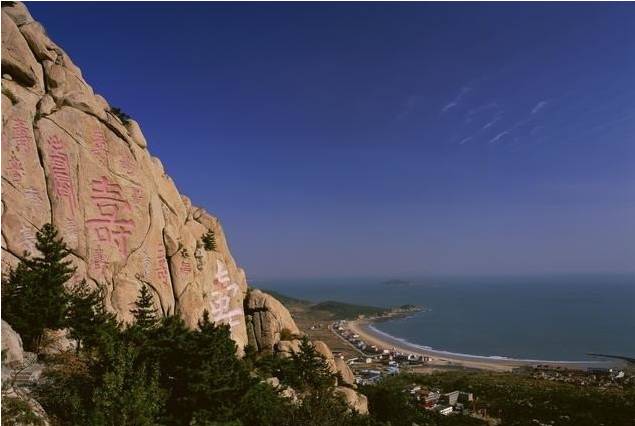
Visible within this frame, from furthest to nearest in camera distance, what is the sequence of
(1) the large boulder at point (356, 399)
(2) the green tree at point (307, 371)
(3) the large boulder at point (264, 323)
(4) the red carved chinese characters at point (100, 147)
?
(3) the large boulder at point (264, 323)
(1) the large boulder at point (356, 399)
(2) the green tree at point (307, 371)
(4) the red carved chinese characters at point (100, 147)

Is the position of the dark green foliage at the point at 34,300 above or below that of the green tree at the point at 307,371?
Answer: above

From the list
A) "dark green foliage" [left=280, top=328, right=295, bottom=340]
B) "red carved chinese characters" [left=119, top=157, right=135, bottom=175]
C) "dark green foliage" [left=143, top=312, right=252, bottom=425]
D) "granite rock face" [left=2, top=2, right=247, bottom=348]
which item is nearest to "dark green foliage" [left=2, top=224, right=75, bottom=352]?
"granite rock face" [left=2, top=2, right=247, bottom=348]

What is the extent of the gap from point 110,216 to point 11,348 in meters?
6.79

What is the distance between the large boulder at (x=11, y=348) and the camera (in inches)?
348

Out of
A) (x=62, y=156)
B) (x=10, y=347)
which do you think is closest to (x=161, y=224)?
(x=62, y=156)

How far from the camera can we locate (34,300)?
10.5 m

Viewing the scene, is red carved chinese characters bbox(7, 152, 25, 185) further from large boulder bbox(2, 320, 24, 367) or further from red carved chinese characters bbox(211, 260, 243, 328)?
red carved chinese characters bbox(211, 260, 243, 328)

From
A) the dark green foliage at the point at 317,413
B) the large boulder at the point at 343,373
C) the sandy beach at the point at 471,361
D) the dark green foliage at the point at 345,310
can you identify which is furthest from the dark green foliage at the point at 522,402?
the dark green foliage at the point at 345,310

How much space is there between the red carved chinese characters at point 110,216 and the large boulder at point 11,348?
571 centimetres

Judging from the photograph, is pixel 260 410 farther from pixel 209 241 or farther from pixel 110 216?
pixel 209 241

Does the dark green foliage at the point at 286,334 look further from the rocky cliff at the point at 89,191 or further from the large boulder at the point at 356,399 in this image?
the large boulder at the point at 356,399

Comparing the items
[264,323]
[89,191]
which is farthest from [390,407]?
[89,191]

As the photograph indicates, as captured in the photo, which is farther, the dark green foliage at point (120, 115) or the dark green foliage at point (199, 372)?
the dark green foliage at point (120, 115)

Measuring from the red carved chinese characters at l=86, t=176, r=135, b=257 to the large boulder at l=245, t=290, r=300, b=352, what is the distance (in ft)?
27.4
